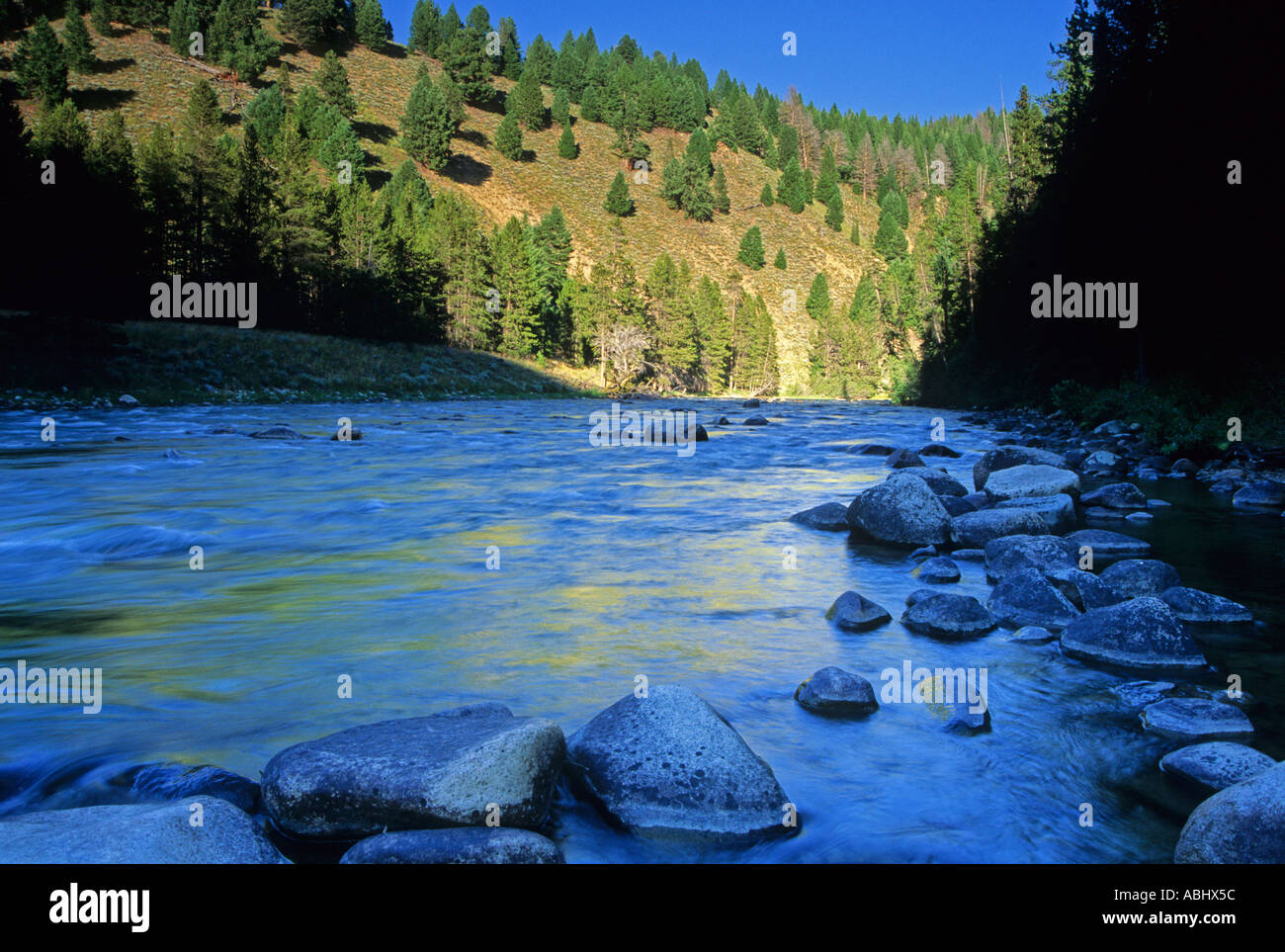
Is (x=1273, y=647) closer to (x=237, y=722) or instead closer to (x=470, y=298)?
(x=237, y=722)

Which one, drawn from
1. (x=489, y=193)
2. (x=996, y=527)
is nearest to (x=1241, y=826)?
(x=996, y=527)

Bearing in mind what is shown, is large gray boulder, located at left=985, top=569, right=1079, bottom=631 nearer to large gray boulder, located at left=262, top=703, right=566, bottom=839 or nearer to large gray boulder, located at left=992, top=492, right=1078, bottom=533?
large gray boulder, located at left=992, top=492, right=1078, bottom=533

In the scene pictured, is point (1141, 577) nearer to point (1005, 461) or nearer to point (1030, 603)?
point (1030, 603)

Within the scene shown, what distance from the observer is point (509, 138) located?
115m

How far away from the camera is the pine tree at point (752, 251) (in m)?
116

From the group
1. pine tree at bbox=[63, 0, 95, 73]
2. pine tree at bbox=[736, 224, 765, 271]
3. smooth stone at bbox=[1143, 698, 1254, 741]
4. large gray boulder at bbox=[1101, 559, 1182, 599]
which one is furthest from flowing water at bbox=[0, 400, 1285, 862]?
pine tree at bbox=[736, 224, 765, 271]

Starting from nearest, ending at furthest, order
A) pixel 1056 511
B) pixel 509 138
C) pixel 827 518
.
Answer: pixel 1056 511, pixel 827 518, pixel 509 138

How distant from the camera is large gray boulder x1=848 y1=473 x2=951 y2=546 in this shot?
891cm

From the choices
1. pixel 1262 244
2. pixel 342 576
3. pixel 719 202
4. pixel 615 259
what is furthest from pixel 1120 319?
pixel 719 202

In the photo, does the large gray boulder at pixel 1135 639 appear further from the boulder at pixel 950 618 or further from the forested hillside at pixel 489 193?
the forested hillside at pixel 489 193

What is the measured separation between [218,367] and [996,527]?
126 ft

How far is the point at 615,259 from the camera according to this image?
78.2 meters
